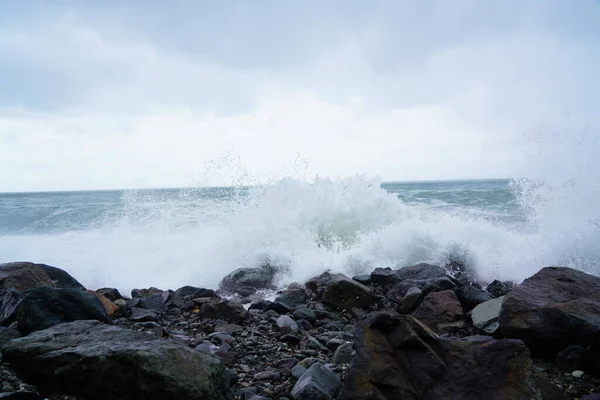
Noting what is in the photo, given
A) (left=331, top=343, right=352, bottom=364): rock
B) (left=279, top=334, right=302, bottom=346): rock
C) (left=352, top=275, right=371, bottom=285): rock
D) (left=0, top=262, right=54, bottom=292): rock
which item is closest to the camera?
(left=331, top=343, right=352, bottom=364): rock

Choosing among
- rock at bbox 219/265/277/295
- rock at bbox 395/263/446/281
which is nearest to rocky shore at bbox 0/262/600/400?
rock at bbox 395/263/446/281

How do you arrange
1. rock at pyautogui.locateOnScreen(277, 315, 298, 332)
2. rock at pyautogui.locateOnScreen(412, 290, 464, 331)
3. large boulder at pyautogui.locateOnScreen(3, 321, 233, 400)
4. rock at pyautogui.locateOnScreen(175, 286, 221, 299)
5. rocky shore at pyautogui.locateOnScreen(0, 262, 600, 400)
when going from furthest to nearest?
1. rock at pyautogui.locateOnScreen(175, 286, 221, 299)
2. rock at pyautogui.locateOnScreen(412, 290, 464, 331)
3. rock at pyautogui.locateOnScreen(277, 315, 298, 332)
4. rocky shore at pyautogui.locateOnScreen(0, 262, 600, 400)
5. large boulder at pyautogui.locateOnScreen(3, 321, 233, 400)

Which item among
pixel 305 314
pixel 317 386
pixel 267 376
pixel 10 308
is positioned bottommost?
pixel 305 314

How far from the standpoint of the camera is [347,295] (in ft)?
17.3

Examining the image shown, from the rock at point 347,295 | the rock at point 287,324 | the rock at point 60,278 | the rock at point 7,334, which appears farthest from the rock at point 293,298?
the rock at point 7,334

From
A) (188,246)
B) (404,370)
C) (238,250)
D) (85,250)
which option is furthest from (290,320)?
(85,250)

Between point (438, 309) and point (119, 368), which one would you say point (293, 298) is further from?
point (119, 368)

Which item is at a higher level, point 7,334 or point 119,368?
point 119,368

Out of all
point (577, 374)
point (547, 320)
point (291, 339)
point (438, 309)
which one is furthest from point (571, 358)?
point (291, 339)

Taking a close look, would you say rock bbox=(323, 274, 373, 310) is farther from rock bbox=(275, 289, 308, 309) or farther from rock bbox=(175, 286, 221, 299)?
rock bbox=(175, 286, 221, 299)

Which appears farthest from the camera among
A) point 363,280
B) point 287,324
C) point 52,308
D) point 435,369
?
point 363,280

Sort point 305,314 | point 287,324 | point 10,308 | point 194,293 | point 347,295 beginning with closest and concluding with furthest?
Result: point 10,308, point 287,324, point 305,314, point 347,295, point 194,293

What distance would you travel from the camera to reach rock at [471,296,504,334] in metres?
3.99

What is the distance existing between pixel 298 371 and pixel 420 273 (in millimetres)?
3781
